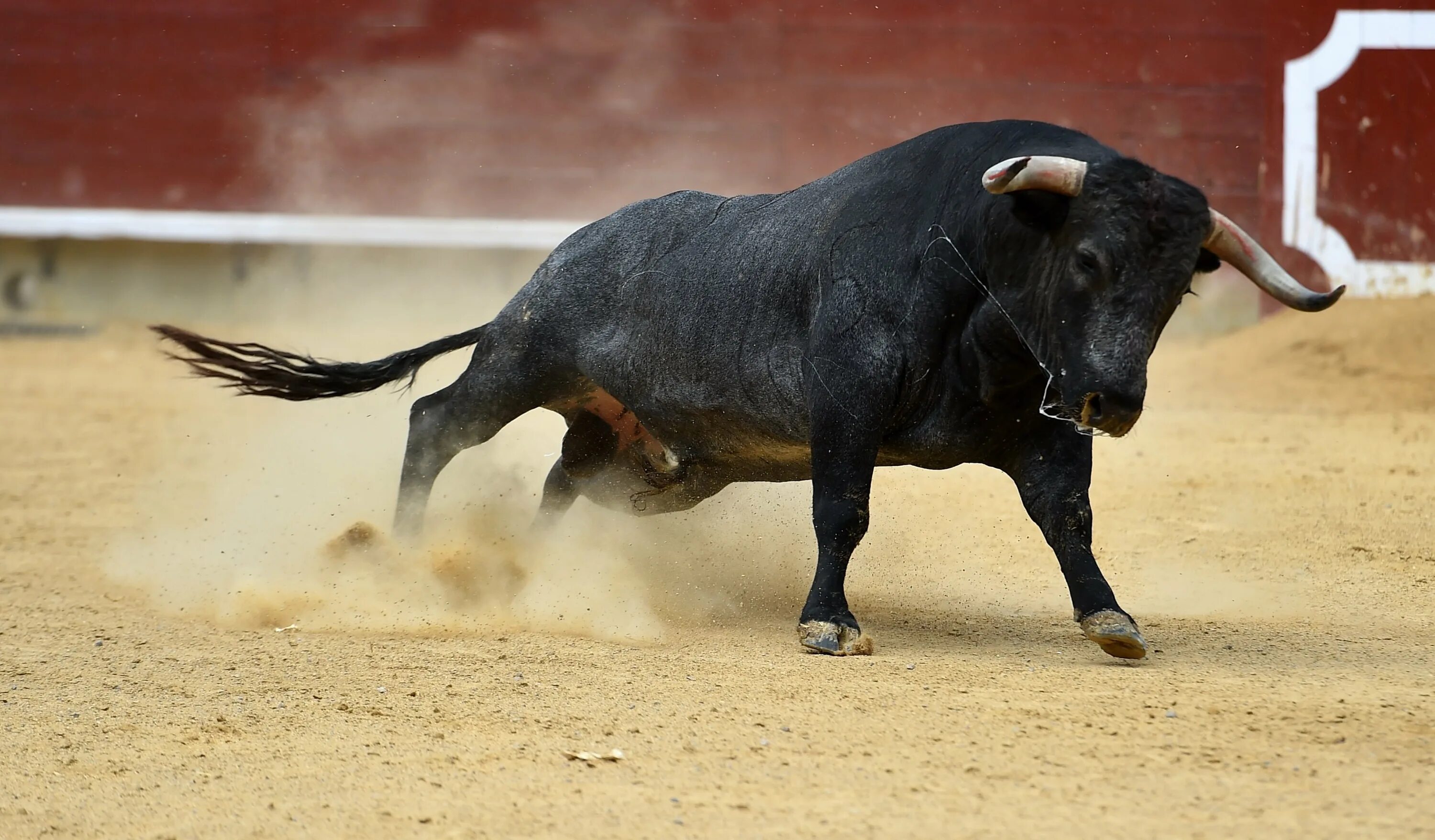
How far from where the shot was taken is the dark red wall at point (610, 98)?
10.2 metres

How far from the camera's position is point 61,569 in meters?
5.03

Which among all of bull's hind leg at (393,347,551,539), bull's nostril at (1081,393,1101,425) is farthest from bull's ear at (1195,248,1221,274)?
bull's hind leg at (393,347,551,539)

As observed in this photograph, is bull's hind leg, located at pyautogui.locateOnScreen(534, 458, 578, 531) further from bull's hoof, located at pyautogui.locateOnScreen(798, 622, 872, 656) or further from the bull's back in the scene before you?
bull's hoof, located at pyautogui.locateOnScreen(798, 622, 872, 656)

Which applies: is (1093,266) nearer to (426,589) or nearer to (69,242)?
(426,589)

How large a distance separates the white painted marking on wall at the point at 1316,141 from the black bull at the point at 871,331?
651 centimetres

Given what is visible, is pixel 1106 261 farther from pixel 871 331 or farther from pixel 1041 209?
pixel 871 331

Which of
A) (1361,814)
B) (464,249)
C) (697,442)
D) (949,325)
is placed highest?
(464,249)

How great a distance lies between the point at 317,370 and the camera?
5023 mm

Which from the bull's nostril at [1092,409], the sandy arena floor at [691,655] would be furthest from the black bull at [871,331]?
the sandy arena floor at [691,655]

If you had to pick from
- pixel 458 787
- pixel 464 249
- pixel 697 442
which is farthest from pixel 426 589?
pixel 464 249

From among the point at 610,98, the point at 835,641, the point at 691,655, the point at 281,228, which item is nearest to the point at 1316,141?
the point at 610,98

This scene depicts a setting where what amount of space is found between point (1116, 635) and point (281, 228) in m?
8.13

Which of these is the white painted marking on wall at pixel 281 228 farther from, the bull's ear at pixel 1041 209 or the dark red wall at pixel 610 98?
the bull's ear at pixel 1041 209

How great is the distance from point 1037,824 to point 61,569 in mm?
3603
